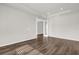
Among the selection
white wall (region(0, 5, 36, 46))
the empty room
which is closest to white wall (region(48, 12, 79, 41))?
the empty room

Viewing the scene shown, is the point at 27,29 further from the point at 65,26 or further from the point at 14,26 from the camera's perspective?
the point at 65,26

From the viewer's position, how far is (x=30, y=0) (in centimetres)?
98

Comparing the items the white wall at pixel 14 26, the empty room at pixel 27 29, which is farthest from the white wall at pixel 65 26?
the white wall at pixel 14 26

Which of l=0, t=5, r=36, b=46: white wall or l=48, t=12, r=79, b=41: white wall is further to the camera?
l=48, t=12, r=79, b=41: white wall

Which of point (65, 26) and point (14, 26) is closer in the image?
point (14, 26)

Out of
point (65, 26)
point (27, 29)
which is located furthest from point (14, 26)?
point (65, 26)

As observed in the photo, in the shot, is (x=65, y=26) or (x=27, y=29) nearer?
(x=27, y=29)

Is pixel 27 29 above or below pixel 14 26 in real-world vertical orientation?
below

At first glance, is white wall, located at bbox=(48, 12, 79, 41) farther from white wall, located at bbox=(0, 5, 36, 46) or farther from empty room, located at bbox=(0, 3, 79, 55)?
white wall, located at bbox=(0, 5, 36, 46)

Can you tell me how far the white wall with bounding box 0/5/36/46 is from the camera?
1.87m

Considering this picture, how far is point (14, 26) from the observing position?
202cm

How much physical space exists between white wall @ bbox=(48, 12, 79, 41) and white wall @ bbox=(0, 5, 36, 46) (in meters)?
0.77

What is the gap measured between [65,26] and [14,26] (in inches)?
76.5

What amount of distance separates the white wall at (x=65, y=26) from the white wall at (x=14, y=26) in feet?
2.54
